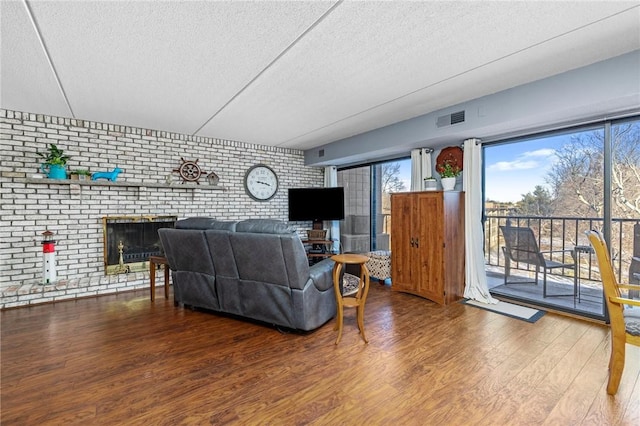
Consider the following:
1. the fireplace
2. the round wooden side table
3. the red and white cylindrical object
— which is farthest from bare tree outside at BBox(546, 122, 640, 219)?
the red and white cylindrical object

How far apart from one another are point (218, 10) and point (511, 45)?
2.07 m

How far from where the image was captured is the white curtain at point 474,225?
12.4ft

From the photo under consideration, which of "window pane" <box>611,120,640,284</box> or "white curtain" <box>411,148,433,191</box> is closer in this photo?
"window pane" <box>611,120,640,284</box>

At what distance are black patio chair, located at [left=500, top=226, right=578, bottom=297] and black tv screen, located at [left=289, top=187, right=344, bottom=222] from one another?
2.62 m

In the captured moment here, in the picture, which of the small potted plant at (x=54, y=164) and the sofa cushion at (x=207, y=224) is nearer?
the sofa cushion at (x=207, y=224)

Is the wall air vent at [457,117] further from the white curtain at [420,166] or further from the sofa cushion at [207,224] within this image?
the sofa cushion at [207,224]

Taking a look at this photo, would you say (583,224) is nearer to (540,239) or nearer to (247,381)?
(540,239)

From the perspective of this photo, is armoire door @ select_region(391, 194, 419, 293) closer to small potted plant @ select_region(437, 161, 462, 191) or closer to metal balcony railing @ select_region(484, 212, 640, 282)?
small potted plant @ select_region(437, 161, 462, 191)

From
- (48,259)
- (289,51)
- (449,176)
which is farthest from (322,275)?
(48,259)

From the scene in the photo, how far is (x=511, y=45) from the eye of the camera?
7.20 ft

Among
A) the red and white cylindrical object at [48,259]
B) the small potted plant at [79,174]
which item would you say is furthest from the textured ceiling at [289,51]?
the red and white cylindrical object at [48,259]

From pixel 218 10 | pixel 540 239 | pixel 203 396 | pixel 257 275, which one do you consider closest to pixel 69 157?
pixel 257 275

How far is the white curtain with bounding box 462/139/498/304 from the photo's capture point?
3.78 metres

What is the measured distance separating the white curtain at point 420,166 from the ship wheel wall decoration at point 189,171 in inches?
137
